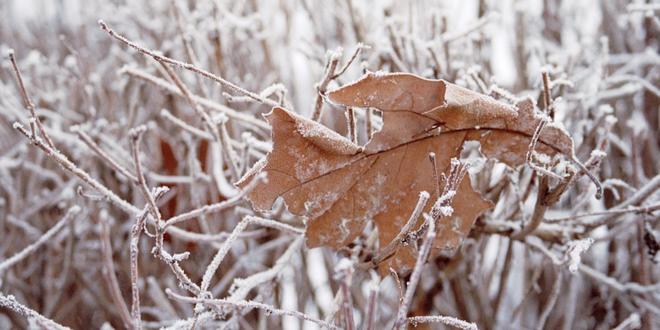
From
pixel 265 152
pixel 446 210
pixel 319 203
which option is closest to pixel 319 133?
pixel 319 203

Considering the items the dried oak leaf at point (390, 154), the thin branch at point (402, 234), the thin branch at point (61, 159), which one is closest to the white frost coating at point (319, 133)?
the dried oak leaf at point (390, 154)

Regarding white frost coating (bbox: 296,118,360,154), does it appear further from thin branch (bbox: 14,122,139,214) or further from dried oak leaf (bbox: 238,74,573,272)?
thin branch (bbox: 14,122,139,214)

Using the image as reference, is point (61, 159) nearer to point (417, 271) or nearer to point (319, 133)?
point (319, 133)

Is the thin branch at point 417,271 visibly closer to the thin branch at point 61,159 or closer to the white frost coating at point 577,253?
the white frost coating at point 577,253

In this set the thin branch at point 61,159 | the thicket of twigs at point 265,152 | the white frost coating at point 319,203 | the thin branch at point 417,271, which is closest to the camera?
the thin branch at point 417,271

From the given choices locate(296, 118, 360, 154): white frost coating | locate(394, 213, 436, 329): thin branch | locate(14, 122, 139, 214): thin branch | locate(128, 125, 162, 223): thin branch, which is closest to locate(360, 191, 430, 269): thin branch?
locate(394, 213, 436, 329): thin branch

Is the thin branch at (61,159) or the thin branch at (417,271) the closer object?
the thin branch at (417,271)
